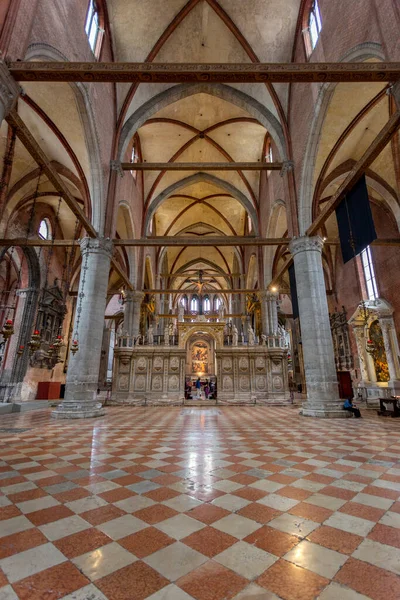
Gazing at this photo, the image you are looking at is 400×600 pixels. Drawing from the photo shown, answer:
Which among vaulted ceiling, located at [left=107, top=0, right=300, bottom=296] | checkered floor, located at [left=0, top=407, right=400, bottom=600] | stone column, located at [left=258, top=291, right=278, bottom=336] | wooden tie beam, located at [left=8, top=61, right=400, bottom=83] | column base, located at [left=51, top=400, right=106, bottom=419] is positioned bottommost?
checkered floor, located at [left=0, top=407, right=400, bottom=600]

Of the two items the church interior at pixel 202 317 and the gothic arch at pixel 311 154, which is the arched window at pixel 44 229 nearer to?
the church interior at pixel 202 317

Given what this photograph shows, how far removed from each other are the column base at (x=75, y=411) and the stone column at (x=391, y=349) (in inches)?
572

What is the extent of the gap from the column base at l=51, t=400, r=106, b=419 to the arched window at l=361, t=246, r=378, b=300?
1655cm

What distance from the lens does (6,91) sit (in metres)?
5.76

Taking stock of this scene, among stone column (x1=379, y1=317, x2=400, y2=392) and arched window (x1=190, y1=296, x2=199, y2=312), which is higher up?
arched window (x1=190, y1=296, x2=199, y2=312)

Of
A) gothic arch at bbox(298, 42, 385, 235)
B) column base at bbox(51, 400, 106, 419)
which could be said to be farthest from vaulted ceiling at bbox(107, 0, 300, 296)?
column base at bbox(51, 400, 106, 419)

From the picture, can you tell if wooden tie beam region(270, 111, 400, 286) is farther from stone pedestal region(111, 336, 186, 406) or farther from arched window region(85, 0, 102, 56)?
arched window region(85, 0, 102, 56)

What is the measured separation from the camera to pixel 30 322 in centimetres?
1703

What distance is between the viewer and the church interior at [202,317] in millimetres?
2068

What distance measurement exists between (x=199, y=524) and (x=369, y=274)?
63.5 feet

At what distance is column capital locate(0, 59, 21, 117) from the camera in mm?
5570

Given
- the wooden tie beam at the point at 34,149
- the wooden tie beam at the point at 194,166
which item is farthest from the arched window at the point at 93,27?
the wooden tie beam at the point at 34,149

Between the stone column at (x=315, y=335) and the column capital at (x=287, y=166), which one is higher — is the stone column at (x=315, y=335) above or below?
below

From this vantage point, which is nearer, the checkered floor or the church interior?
the checkered floor
